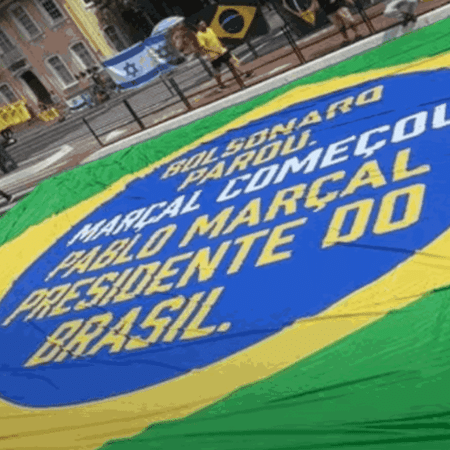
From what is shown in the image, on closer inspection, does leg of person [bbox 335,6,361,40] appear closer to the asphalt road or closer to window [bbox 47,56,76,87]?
the asphalt road

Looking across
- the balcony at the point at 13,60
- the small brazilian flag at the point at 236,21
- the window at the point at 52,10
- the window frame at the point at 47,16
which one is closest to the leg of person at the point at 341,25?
the small brazilian flag at the point at 236,21

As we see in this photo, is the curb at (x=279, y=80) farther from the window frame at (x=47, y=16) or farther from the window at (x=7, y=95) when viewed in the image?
the window at (x=7, y=95)

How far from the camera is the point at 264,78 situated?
36.2 ft

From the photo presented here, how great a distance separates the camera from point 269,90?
10281mm

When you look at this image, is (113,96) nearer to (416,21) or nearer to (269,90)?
(269,90)

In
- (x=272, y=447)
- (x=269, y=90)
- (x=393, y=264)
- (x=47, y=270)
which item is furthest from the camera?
(x=269, y=90)

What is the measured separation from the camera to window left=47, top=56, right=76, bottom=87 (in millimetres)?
33250

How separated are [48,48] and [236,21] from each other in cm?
1992

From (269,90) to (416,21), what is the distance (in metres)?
3.08

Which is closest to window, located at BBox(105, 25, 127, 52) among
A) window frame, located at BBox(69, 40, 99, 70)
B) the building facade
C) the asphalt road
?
the building facade

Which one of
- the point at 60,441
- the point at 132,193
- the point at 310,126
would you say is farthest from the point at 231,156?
the point at 60,441

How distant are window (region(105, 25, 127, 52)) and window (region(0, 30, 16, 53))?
7.99m

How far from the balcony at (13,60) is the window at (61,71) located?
218cm

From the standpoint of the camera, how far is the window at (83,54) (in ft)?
105
